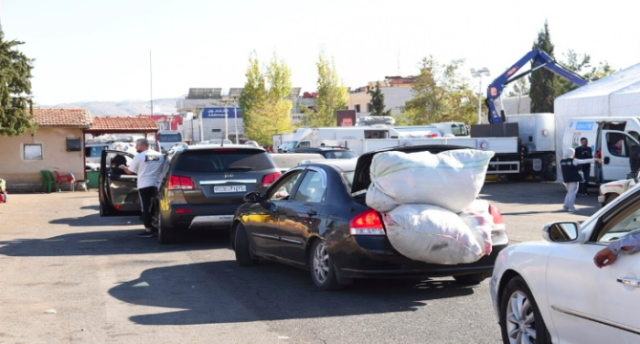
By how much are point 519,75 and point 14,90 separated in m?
21.7

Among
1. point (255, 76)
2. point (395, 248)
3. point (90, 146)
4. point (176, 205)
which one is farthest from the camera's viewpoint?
point (255, 76)

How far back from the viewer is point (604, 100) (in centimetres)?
2836

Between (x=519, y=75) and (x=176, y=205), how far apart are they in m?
27.7

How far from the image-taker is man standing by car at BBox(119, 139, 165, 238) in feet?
49.0

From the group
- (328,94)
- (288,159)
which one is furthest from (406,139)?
(328,94)

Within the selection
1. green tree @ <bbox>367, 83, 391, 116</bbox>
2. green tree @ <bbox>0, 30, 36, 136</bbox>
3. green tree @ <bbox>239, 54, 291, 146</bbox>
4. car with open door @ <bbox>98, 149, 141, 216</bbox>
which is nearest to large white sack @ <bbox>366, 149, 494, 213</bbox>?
car with open door @ <bbox>98, 149, 141, 216</bbox>

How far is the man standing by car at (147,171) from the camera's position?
14925 mm

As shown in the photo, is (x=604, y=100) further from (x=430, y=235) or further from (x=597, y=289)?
(x=597, y=289)

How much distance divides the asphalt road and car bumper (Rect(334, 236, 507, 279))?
0.29m

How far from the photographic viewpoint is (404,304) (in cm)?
835

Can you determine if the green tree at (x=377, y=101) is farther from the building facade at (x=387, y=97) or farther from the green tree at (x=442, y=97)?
the green tree at (x=442, y=97)

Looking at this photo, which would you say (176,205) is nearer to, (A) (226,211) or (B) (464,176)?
(A) (226,211)

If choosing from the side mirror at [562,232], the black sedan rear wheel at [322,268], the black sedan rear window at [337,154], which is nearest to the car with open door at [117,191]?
the black sedan rear wheel at [322,268]

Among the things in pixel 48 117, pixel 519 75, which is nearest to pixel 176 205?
pixel 48 117
